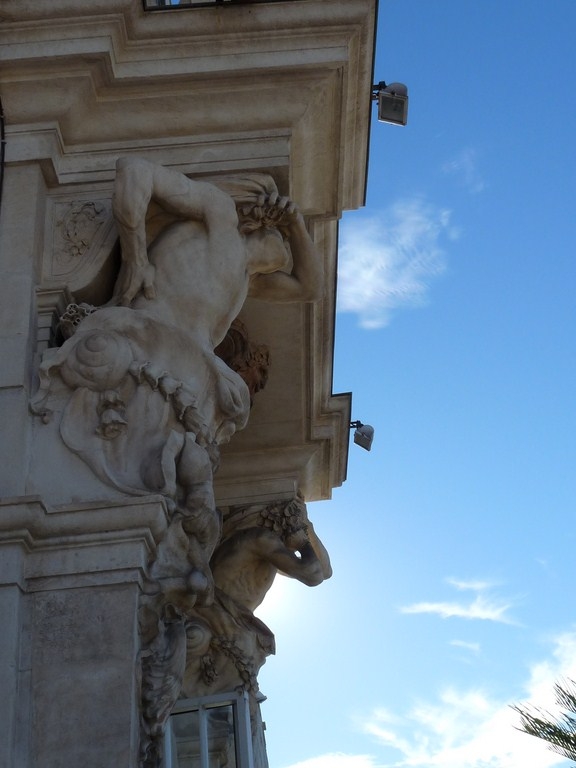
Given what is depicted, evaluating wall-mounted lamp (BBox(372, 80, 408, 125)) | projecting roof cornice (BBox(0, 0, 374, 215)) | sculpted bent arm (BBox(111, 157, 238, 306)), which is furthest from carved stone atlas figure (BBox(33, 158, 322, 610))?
wall-mounted lamp (BBox(372, 80, 408, 125))

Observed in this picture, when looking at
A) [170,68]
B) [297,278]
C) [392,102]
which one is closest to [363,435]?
[297,278]

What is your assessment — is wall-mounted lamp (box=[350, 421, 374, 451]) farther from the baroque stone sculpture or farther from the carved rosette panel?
the carved rosette panel

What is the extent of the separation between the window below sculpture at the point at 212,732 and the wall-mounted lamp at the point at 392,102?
14.3 feet

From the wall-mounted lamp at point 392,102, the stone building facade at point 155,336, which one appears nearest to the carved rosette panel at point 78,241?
the stone building facade at point 155,336

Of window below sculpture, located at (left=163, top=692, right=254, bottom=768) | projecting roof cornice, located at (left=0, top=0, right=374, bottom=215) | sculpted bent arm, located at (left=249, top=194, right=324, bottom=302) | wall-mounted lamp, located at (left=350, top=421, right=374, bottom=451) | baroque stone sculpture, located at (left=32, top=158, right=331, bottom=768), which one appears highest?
projecting roof cornice, located at (left=0, top=0, right=374, bottom=215)

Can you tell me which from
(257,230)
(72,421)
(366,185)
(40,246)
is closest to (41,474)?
(72,421)

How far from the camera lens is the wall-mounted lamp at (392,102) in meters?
11.0

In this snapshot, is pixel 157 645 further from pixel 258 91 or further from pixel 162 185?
pixel 258 91

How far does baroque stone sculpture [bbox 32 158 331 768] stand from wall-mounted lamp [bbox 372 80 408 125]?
1.17 m

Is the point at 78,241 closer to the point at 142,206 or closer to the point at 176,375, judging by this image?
the point at 142,206

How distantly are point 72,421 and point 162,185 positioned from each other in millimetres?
1775

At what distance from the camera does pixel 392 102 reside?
11.0 meters

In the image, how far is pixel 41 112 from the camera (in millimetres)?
10258

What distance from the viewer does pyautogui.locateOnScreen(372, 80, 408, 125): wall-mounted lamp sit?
11016 millimetres
